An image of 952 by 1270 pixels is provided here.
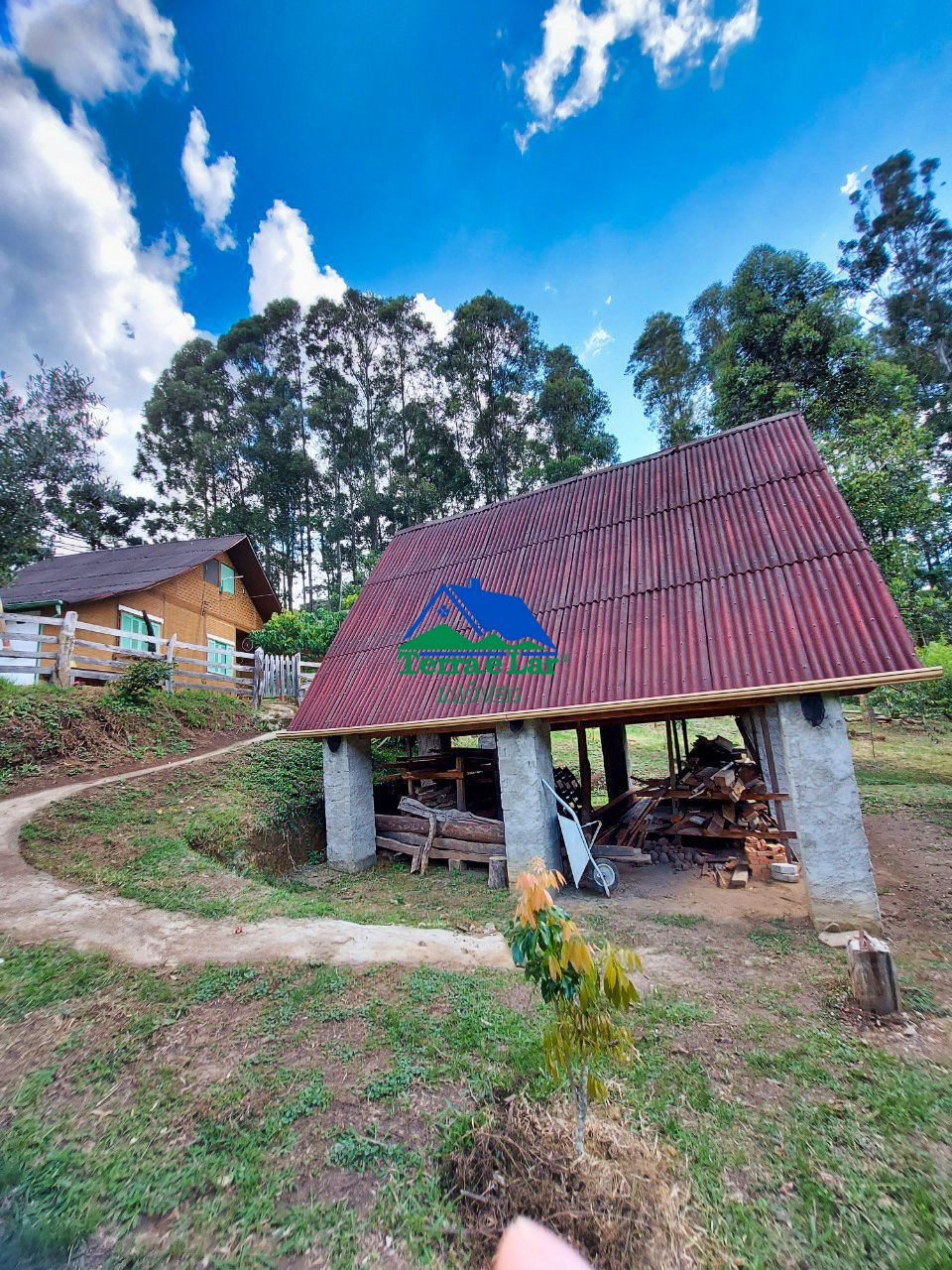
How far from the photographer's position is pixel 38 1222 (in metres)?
2.18

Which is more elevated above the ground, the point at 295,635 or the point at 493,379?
the point at 493,379

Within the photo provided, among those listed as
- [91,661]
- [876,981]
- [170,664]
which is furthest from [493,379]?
[876,981]

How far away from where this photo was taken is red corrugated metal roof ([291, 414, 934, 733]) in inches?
235

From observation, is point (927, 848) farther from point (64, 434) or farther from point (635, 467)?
point (64, 434)

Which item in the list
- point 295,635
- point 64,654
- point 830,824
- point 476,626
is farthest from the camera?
point 295,635

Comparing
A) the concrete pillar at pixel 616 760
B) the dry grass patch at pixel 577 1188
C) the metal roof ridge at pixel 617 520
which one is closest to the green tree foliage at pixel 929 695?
the concrete pillar at pixel 616 760

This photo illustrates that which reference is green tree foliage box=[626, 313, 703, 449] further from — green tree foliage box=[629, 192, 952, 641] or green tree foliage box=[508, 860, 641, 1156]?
green tree foliage box=[508, 860, 641, 1156]

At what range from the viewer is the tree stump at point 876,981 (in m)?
3.83

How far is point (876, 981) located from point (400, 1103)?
3.74 metres

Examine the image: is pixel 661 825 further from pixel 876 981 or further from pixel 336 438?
pixel 336 438

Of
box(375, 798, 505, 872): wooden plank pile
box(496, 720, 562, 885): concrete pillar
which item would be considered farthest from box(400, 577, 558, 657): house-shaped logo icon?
box(375, 798, 505, 872): wooden plank pile

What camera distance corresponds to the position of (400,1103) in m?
3.01

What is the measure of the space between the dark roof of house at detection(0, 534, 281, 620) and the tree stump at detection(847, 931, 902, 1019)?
1883cm

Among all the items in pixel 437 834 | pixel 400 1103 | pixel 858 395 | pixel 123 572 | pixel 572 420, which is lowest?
pixel 400 1103
